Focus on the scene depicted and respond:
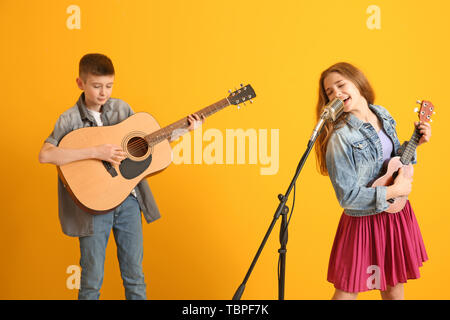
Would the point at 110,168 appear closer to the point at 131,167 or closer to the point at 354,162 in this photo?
the point at 131,167

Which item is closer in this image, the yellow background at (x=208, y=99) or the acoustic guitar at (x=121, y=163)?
the acoustic guitar at (x=121, y=163)

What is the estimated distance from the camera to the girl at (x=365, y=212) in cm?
201

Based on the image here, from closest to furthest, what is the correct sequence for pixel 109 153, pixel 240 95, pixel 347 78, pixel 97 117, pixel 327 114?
pixel 327 114, pixel 347 78, pixel 109 153, pixel 97 117, pixel 240 95

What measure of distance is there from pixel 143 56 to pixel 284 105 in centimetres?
93

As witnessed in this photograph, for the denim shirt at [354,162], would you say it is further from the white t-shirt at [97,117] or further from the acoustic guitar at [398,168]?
the white t-shirt at [97,117]

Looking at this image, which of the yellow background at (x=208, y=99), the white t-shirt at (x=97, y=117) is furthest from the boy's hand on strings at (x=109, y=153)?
the yellow background at (x=208, y=99)

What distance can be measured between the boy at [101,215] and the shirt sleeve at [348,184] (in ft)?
2.30

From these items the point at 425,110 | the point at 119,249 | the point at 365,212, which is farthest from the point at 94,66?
the point at 425,110

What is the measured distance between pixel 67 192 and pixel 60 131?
287 mm

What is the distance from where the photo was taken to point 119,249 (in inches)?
93.7

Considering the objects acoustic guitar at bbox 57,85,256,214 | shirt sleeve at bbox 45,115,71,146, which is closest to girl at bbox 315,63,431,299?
acoustic guitar at bbox 57,85,256,214
